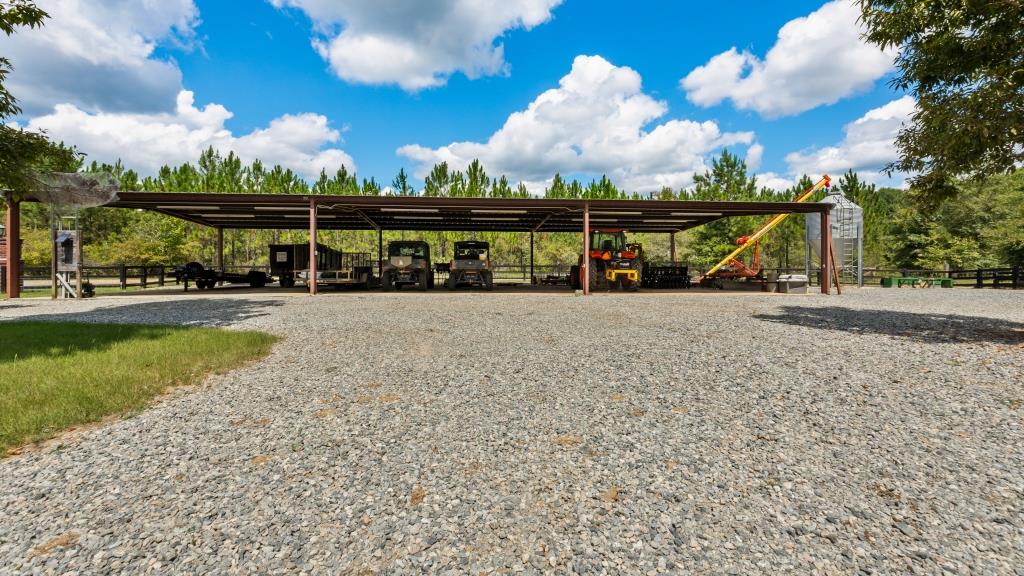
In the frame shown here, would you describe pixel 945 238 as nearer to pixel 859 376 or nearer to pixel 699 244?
pixel 699 244

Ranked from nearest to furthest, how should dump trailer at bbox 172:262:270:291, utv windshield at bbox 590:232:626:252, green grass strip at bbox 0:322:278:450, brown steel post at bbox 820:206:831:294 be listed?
green grass strip at bbox 0:322:278:450 → brown steel post at bbox 820:206:831:294 → utv windshield at bbox 590:232:626:252 → dump trailer at bbox 172:262:270:291

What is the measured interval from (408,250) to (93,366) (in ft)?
54.2

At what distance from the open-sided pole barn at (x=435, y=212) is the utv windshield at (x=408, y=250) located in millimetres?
1663

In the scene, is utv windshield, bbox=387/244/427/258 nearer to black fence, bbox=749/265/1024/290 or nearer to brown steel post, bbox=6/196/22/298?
brown steel post, bbox=6/196/22/298

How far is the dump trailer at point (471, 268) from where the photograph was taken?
21.2 meters

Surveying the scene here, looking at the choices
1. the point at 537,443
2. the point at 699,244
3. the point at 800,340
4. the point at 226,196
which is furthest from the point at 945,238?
the point at 226,196

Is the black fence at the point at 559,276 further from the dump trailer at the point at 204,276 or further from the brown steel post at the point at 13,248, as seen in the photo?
the brown steel post at the point at 13,248

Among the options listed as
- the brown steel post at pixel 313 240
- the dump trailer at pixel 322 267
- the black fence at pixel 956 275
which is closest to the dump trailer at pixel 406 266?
the dump trailer at pixel 322 267

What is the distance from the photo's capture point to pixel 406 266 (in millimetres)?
21141

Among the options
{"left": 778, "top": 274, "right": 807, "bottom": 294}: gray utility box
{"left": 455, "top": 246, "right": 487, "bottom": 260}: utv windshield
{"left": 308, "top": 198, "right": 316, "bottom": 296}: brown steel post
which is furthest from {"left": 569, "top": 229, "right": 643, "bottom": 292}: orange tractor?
{"left": 308, "top": 198, "right": 316, "bottom": 296}: brown steel post

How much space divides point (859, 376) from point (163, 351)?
9.38 m

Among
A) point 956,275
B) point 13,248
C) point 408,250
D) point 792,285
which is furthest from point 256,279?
point 956,275

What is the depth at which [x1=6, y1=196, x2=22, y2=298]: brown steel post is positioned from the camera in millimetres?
15744

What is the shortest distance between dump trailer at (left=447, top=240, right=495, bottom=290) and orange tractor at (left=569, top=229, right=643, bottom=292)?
4547mm
